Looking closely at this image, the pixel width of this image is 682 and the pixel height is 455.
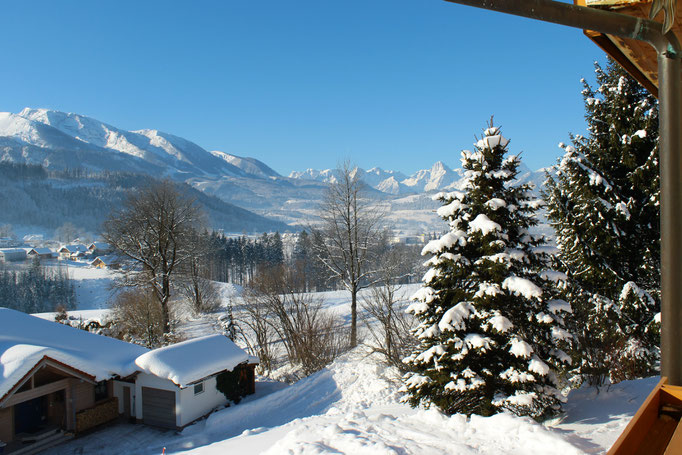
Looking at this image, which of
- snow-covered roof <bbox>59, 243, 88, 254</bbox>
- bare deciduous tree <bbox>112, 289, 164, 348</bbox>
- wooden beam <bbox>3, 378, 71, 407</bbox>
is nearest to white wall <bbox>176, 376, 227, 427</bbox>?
wooden beam <bbox>3, 378, 71, 407</bbox>

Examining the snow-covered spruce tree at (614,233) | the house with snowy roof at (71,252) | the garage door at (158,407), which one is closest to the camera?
the snow-covered spruce tree at (614,233)

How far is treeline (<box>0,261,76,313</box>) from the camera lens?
62.6 metres

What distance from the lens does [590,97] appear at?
1413 cm

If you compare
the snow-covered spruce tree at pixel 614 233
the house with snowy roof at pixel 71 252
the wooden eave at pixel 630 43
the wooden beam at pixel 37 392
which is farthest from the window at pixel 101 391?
the house with snowy roof at pixel 71 252

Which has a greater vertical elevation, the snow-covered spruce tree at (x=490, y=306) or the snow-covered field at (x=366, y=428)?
the snow-covered spruce tree at (x=490, y=306)

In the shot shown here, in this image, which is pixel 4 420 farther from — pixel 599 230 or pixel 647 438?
pixel 599 230

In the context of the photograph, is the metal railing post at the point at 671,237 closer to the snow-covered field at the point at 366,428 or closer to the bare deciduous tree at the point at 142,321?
the snow-covered field at the point at 366,428

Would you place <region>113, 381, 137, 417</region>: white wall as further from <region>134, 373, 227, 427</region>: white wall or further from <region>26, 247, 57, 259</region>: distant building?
<region>26, 247, 57, 259</region>: distant building

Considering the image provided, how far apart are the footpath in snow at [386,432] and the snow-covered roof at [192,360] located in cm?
182

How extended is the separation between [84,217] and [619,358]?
20414 centimetres

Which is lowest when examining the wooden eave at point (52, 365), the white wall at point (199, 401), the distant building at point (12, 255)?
the white wall at point (199, 401)

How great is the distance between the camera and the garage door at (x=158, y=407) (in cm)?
1542

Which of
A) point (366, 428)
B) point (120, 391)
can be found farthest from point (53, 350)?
point (366, 428)

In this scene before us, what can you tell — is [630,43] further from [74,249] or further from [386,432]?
[74,249]
